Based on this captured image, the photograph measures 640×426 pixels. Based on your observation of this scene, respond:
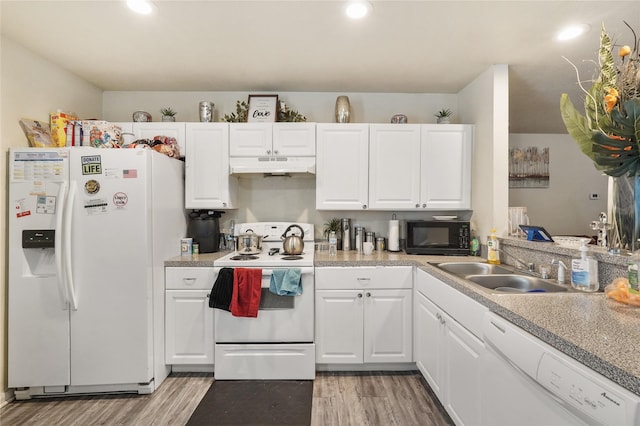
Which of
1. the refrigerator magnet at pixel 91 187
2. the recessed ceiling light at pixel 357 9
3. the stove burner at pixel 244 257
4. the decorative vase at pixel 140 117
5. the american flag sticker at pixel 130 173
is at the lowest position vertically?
the stove burner at pixel 244 257

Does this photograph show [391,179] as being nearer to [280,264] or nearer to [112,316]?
[280,264]

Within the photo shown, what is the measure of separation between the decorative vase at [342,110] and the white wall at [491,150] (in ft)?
3.82

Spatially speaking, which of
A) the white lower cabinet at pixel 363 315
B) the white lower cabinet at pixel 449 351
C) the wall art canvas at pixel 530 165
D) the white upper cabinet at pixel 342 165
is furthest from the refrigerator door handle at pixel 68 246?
the wall art canvas at pixel 530 165

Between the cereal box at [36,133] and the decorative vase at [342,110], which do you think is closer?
the cereal box at [36,133]

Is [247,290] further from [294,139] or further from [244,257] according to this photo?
[294,139]

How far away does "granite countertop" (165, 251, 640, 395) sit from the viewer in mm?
772

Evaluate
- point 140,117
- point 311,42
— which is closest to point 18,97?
point 140,117

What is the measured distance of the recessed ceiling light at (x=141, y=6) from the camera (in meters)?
1.68

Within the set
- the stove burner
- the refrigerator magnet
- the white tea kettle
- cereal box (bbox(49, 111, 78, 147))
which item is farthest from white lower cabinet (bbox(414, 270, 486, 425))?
cereal box (bbox(49, 111, 78, 147))

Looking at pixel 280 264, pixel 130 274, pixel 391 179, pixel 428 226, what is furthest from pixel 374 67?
pixel 130 274

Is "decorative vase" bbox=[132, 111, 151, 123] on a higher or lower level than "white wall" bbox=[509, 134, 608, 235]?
higher

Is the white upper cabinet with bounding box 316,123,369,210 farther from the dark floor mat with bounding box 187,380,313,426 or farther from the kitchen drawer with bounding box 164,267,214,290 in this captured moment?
the dark floor mat with bounding box 187,380,313,426

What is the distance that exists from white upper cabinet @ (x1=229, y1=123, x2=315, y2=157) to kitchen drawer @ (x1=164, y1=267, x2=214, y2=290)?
1078 mm

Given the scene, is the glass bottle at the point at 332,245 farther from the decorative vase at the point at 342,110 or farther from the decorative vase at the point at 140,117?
the decorative vase at the point at 140,117
